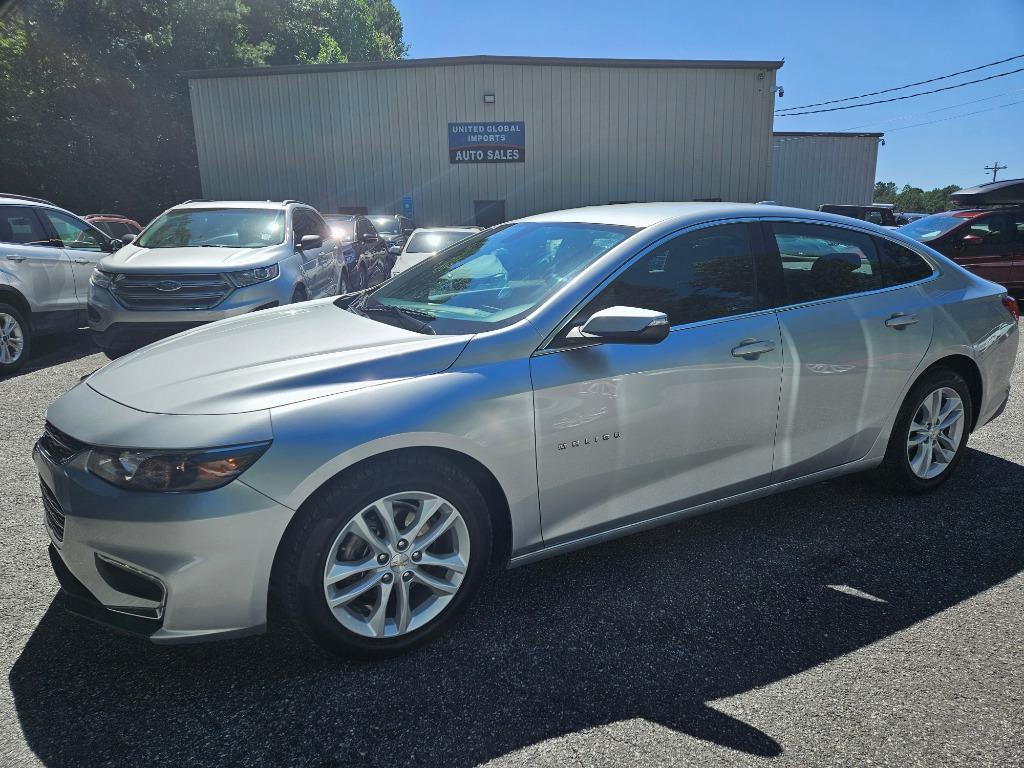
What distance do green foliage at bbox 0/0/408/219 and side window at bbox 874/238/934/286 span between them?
30930mm

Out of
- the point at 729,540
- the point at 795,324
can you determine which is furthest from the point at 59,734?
the point at 795,324

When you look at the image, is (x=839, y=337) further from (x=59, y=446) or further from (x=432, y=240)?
(x=432, y=240)

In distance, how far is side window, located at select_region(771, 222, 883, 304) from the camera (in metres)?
3.24

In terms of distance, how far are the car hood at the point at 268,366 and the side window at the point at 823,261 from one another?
165 cm

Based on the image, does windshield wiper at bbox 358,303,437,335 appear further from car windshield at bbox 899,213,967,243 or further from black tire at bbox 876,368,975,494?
car windshield at bbox 899,213,967,243

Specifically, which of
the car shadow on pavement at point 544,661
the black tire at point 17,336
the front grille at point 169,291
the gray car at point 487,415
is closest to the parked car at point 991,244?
the gray car at point 487,415

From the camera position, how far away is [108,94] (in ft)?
96.6

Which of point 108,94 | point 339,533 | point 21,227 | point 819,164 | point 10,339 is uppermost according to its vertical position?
point 108,94

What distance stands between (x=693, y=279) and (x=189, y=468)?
2101 millimetres

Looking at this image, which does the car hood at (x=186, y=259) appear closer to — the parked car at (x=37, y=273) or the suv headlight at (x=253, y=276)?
the suv headlight at (x=253, y=276)

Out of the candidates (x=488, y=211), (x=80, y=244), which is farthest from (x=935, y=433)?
(x=488, y=211)

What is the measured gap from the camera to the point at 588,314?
2703 mm

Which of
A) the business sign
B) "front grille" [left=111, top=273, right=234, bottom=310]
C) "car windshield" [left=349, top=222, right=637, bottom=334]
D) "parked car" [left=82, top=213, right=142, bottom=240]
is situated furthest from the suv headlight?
the business sign

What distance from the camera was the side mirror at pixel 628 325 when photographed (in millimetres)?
2508
